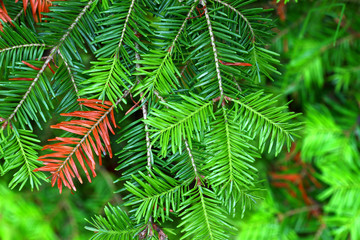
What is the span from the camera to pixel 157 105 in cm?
25

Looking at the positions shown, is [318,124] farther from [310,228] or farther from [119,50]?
[119,50]

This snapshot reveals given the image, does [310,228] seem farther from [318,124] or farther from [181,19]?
[181,19]

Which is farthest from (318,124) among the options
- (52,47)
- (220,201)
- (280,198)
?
(52,47)

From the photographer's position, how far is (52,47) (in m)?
0.26

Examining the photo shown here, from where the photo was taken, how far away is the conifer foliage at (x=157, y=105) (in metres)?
0.23

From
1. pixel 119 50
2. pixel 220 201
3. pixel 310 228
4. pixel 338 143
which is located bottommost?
pixel 310 228

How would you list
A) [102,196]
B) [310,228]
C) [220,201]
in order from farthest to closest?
[310,228], [102,196], [220,201]

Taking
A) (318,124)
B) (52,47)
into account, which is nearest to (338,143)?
(318,124)

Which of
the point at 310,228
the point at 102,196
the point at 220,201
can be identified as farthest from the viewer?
the point at 310,228

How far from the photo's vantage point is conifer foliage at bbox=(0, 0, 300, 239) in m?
0.23

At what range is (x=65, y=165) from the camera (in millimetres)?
244

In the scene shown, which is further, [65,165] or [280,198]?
[280,198]

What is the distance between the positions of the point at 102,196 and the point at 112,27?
10.5 inches

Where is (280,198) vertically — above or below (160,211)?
below
